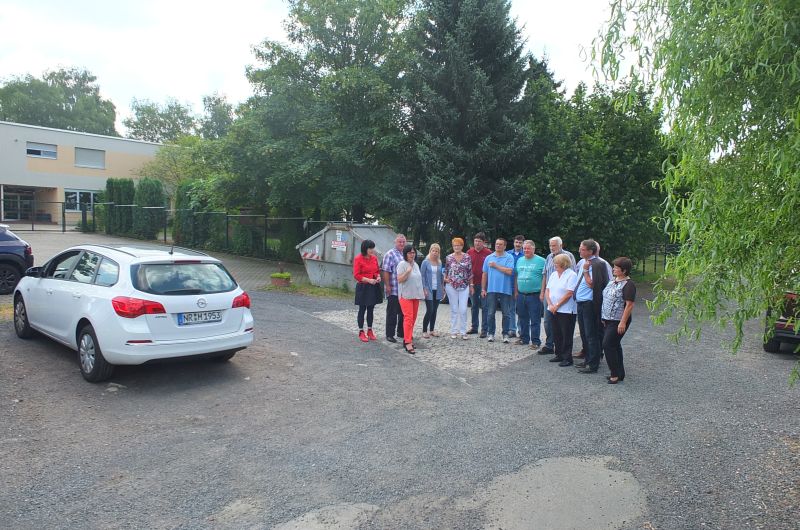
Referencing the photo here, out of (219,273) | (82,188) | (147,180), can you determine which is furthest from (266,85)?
(82,188)

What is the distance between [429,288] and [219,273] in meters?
3.72

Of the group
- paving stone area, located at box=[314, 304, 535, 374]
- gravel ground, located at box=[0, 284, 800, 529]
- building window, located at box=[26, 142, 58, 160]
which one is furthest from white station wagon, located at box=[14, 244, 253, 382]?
building window, located at box=[26, 142, 58, 160]

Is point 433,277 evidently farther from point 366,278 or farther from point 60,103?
point 60,103

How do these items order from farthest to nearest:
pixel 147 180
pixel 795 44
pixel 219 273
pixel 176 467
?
pixel 147 180
pixel 219 273
pixel 176 467
pixel 795 44

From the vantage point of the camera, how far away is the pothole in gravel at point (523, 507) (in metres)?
3.87

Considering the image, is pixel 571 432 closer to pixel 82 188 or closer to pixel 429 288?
pixel 429 288

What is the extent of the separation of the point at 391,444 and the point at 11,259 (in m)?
10.6

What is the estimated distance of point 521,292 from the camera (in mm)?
9484

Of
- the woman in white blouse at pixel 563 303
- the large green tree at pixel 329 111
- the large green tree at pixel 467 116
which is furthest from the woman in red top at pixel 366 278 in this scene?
the large green tree at pixel 329 111

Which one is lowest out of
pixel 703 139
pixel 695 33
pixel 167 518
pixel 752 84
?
pixel 167 518

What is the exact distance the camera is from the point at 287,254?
917 inches

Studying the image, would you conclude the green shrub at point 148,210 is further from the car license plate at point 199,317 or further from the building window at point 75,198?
the car license plate at point 199,317

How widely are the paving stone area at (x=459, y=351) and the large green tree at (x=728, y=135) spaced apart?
4747 mm

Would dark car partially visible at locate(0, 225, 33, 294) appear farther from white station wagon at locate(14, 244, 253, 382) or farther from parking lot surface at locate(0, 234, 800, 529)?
white station wagon at locate(14, 244, 253, 382)
